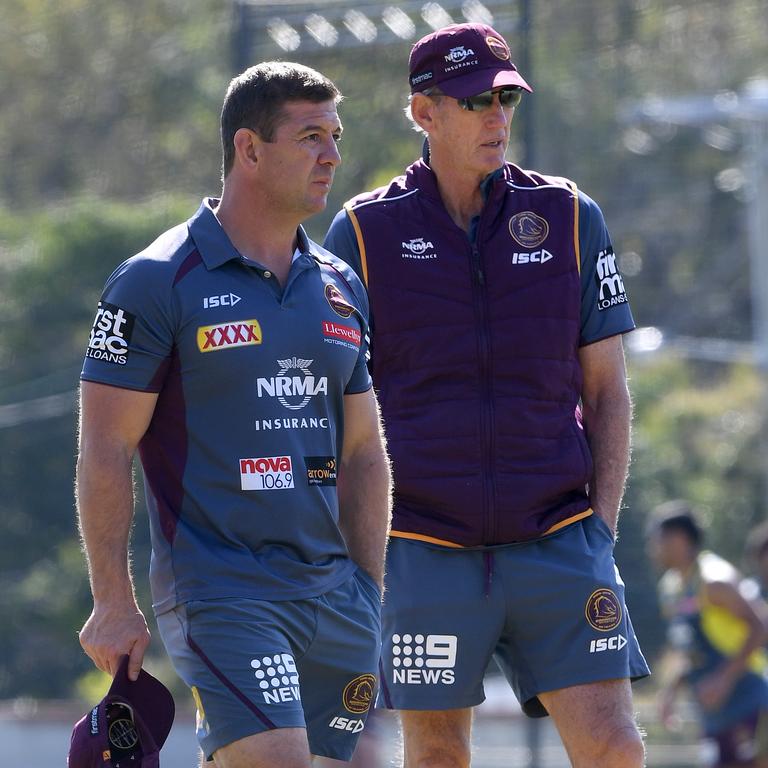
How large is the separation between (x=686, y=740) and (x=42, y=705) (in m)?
6.17

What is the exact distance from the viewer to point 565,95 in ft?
50.6

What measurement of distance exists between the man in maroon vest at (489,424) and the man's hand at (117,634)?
106 centimetres

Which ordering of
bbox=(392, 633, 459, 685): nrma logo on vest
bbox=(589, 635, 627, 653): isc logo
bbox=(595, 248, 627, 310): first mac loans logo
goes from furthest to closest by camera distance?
1. bbox=(595, 248, 627, 310): first mac loans logo
2. bbox=(392, 633, 459, 685): nrma logo on vest
3. bbox=(589, 635, 627, 653): isc logo

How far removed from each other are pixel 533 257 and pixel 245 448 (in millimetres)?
1162

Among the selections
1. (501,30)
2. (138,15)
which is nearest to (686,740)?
(501,30)

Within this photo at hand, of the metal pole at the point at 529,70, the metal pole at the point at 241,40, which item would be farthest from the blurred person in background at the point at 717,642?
the metal pole at the point at 241,40

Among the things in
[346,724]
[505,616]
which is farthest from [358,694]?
[505,616]

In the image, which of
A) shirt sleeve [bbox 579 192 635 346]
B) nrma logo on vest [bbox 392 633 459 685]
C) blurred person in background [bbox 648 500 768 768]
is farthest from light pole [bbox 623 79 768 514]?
nrma logo on vest [bbox 392 633 459 685]

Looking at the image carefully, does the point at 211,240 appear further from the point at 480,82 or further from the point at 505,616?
the point at 505,616

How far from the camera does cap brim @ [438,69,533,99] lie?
468cm

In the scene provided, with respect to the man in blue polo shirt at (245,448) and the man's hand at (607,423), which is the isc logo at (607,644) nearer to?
the man's hand at (607,423)

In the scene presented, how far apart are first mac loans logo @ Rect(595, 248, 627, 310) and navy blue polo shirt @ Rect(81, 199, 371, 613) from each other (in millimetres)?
1014

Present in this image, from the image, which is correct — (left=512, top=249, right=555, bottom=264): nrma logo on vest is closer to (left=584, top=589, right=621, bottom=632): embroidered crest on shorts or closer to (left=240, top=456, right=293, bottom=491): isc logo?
(left=584, top=589, right=621, bottom=632): embroidered crest on shorts

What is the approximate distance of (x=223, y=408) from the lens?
4.02m
